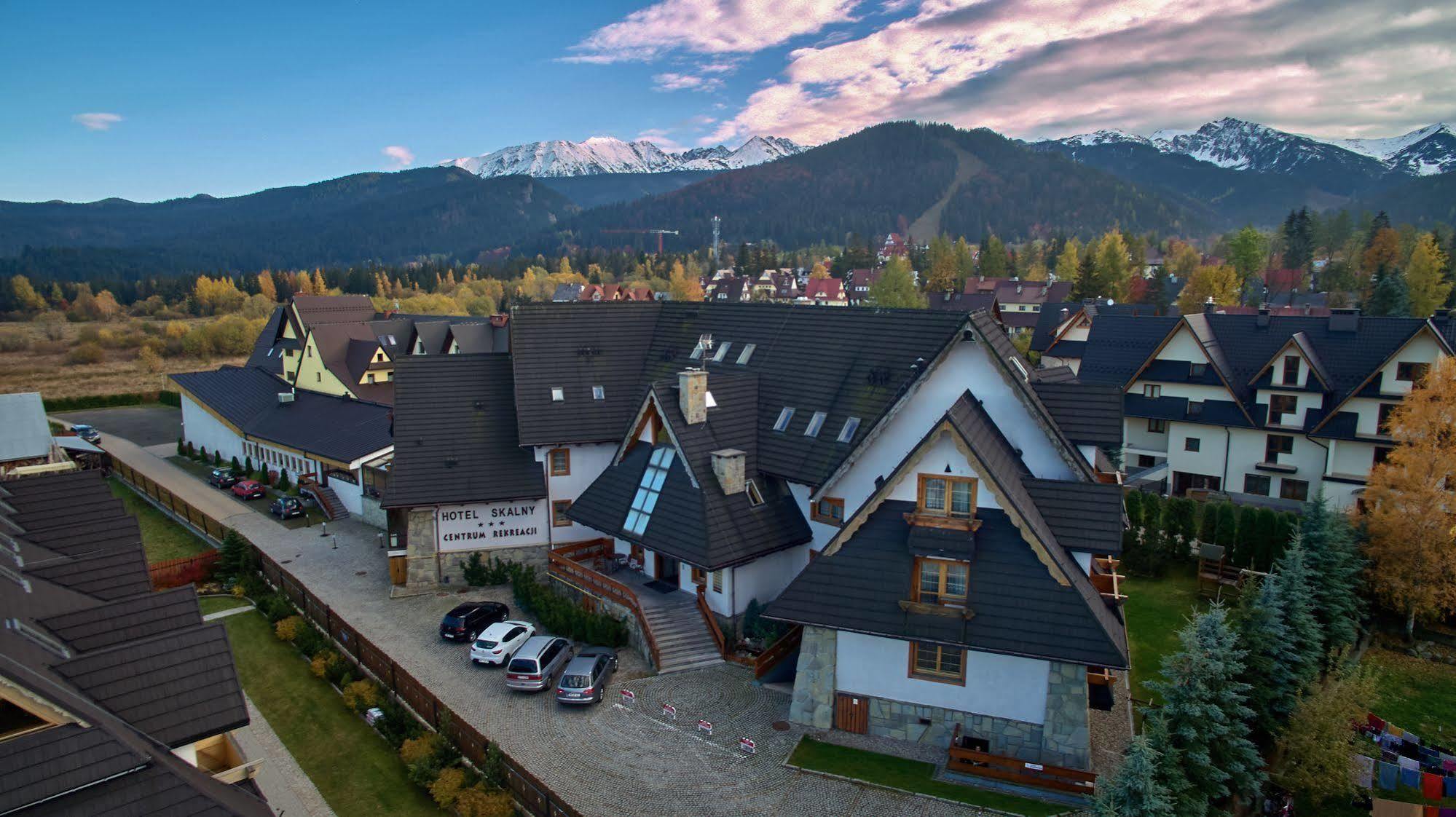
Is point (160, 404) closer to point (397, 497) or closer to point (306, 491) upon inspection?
point (306, 491)

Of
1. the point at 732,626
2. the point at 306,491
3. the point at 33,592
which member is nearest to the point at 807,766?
the point at 732,626

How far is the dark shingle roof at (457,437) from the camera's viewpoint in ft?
101

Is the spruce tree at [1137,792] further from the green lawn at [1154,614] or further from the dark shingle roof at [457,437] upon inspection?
the dark shingle roof at [457,437]

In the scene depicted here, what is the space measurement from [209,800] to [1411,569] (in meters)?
35.8

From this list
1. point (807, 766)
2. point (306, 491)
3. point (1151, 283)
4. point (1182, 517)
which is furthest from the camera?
point (1151, 283)

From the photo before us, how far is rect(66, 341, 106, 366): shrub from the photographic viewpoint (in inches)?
4112

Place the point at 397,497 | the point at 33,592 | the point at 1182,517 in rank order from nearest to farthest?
the point at 33,592
the point at 397,497
the point at 1182,517

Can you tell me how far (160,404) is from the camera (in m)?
80.1

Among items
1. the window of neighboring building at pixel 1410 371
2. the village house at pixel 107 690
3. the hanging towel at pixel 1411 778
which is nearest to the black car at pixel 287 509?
the village house at pixel 107 690

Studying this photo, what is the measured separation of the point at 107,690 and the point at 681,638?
15.3 meters

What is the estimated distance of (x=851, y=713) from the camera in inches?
819

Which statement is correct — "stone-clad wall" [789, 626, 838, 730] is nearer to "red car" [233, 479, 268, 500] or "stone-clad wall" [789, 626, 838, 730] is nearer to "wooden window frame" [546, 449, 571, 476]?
"wooden window frame" [546, 449, 571, 476]

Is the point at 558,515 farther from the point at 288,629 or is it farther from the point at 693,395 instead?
the point at 288,629

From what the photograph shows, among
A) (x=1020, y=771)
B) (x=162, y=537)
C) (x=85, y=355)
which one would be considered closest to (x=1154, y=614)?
(x=1020, y=771)
